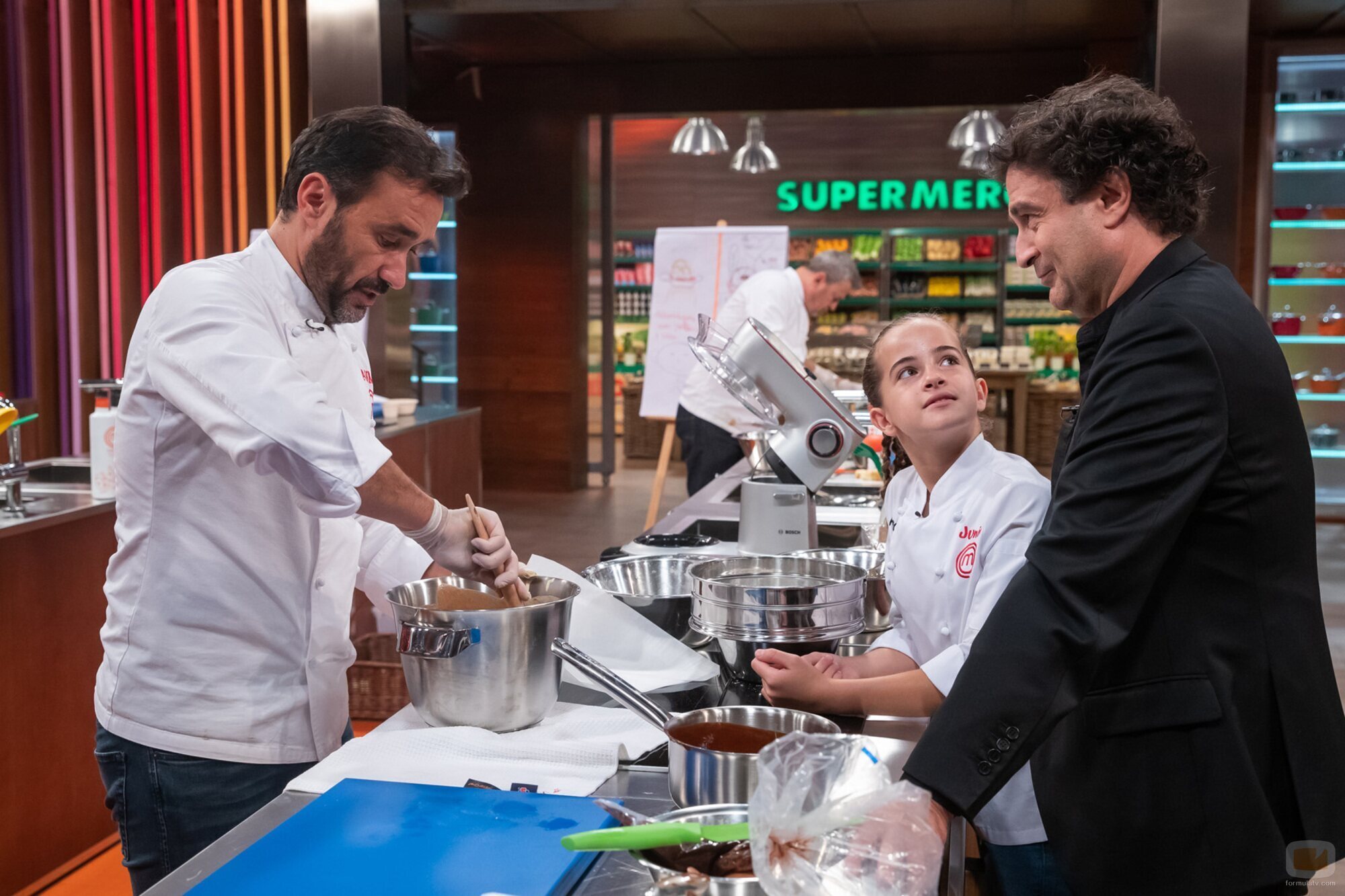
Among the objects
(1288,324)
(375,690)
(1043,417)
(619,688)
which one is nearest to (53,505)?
(375,690)

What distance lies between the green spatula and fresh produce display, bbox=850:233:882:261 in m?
11.0

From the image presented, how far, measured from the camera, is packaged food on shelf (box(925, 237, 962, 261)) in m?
11.5

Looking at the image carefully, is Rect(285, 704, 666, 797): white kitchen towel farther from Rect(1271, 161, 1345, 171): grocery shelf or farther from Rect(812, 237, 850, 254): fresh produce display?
Rect(812, 237, 850, 254): fresh produce display

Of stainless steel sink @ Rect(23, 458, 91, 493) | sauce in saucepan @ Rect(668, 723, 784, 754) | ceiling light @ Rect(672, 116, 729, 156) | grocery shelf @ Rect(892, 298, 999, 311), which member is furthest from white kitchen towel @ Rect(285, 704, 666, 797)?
grocery shelf @ Rect(892, 298, 999, 311)

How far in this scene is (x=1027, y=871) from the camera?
58.4 inches

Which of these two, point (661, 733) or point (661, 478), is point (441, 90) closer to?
point (661, 478)

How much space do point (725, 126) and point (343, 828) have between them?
1210cm

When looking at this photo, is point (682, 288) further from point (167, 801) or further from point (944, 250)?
point (167, 801)

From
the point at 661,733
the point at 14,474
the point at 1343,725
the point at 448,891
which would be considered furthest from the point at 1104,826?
the point at 14,474

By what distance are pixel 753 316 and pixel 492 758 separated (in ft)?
15.8

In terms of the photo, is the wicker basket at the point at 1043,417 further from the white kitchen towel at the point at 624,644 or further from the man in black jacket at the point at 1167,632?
the man in black jacket at the point at 1167,632

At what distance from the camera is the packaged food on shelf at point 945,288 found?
455 inches

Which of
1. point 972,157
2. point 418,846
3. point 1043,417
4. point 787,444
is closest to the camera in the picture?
point 418,846

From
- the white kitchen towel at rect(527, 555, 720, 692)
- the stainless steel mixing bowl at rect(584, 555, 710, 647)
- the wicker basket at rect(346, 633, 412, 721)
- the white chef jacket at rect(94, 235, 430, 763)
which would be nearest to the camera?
the white chef jacket at rect(94, 235, 430, 763)
